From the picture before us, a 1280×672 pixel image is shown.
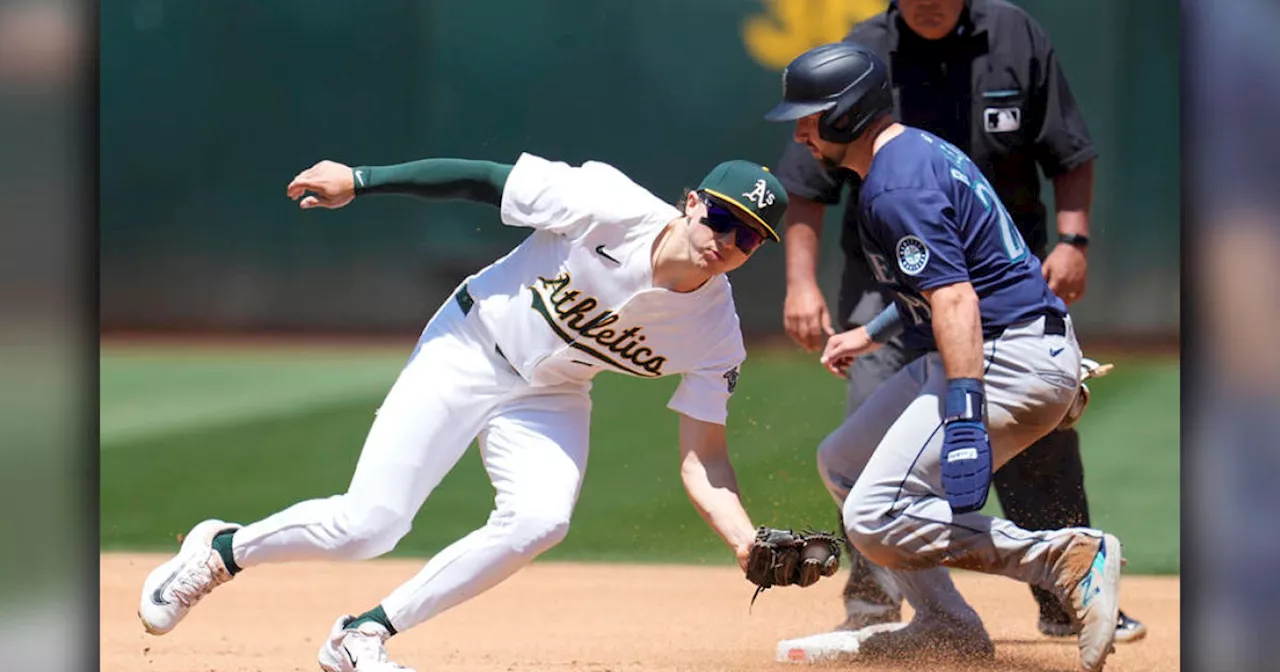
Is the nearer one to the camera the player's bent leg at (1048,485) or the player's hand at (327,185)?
the player's hand at (327,185)

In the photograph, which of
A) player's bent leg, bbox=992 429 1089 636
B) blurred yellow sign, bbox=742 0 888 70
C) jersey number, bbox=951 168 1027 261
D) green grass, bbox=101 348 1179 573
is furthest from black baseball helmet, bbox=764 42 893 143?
blurred yellow sign, bbox=742 0 888 70

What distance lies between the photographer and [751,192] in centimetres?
327

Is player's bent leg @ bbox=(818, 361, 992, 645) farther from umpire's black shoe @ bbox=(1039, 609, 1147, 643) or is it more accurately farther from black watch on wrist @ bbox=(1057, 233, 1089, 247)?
black watch on wrist @ bbox=(1057, 233, 1089, 247)

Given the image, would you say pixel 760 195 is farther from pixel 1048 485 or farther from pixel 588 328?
pixel 1048 485

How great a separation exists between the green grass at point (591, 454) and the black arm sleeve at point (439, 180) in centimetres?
300

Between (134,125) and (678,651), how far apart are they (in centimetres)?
449

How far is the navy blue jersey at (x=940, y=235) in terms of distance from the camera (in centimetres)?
342

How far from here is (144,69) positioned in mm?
7586

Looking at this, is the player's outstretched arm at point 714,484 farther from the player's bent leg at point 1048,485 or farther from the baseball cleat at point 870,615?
the player's bent leg at point 1048,485

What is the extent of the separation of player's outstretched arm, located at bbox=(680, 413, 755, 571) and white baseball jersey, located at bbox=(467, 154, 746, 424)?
5 centimetres

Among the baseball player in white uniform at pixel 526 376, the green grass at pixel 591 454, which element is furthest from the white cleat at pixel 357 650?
the green grass at pixel 591 454

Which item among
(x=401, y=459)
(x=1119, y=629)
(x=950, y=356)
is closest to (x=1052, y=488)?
(x=1119, y=629)
